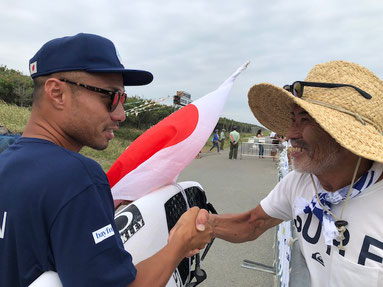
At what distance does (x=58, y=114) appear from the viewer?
1.22 metres

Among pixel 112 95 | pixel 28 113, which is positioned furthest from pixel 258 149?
pixel 112 95

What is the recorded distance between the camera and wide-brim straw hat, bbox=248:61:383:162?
132cm

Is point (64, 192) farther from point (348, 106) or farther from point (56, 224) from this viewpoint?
point (348, 106)

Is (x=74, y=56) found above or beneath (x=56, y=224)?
above

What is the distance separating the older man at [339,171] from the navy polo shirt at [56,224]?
3.51 feet

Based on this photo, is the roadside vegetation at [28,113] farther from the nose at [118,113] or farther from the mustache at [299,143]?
the mustache at [299,143]

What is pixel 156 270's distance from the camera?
1.15 m

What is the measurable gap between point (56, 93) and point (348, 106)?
1.48 meters

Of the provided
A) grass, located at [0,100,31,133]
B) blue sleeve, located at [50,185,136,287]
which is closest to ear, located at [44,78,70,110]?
blue sleeve, located at [50,185,136,287]

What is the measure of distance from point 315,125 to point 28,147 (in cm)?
147

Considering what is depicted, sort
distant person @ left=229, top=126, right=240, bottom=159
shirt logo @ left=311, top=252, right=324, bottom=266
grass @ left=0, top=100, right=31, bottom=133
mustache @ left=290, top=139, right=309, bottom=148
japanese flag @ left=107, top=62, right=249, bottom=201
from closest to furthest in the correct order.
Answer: shirt logo @ left=311, top=252, right=324, bottom=266 → mustache @ left=290, top=139, right=309, bottom=148 → japanese flag @ left=107, top=62, right=249, bottom=201 → grass @ left=0, top=100, right=31, bottom=133 → distant person @ left=229, top=126, right=240, bottom=159

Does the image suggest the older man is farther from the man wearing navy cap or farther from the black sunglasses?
the man wearing navy cap

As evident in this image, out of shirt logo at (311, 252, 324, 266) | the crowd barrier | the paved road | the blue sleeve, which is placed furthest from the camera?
the crowd barrier

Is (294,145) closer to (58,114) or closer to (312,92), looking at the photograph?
(312,92)
